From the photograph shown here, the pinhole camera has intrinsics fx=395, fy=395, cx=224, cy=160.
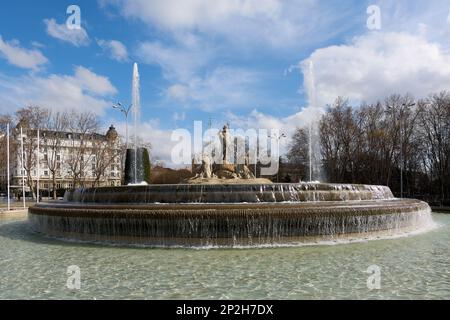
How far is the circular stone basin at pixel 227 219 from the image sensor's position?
456 inches

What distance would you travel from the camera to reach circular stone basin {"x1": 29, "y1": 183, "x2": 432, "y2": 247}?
11.6 meters

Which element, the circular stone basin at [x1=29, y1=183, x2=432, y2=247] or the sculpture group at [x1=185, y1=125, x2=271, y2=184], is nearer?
the circular stone basin at [x1=29, y1=183, x2=432, y2=247]

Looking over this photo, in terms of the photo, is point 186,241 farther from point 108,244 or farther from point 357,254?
point 357,254

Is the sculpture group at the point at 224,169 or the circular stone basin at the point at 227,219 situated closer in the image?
the circular stone basin at the point at 227,219

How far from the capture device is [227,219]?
1152 centimetres

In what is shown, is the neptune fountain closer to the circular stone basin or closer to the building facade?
the circular stone basin

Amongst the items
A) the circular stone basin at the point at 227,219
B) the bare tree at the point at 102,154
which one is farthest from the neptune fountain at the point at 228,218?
the bare tree at the point at 102,154

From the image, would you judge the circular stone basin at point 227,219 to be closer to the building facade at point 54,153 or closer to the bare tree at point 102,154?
the building facade at point 54,153

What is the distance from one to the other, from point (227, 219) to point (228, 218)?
0.14ft

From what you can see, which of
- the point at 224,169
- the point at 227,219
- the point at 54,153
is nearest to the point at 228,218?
the point at 227,219

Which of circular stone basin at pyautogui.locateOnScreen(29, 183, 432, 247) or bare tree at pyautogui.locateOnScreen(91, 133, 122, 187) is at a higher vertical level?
bare tree at pyautogui.locateOnScreen(91, 133, 122, 187)

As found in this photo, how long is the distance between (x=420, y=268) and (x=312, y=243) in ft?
12.5

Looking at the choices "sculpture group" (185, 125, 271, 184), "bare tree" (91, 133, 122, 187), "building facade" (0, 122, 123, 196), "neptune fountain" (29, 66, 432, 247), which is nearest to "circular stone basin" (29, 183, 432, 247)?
"neptune fountain" (29, 66, 432, 247)

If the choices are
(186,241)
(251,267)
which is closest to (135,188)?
(186,241)
